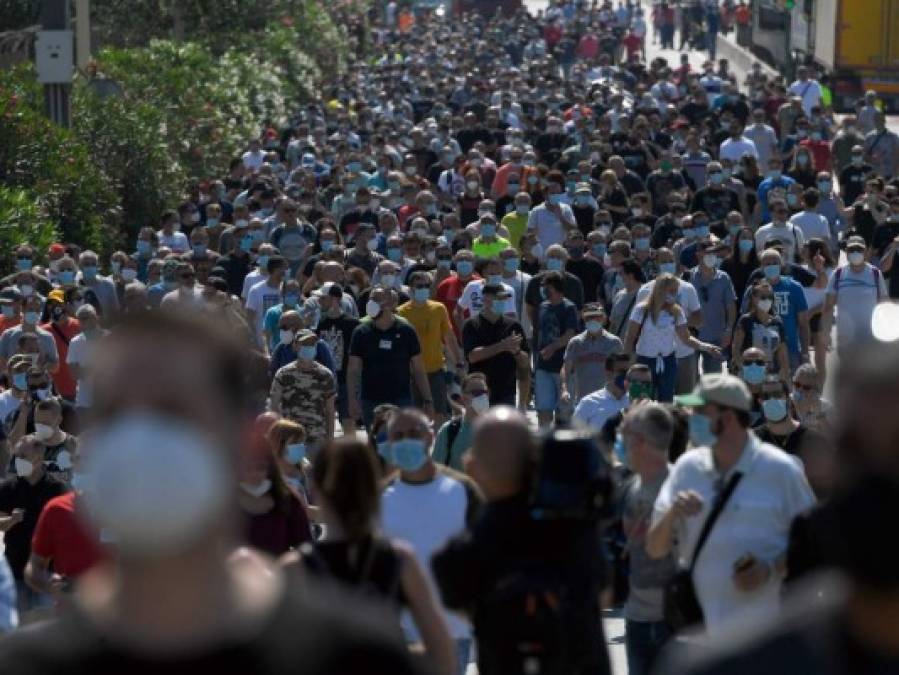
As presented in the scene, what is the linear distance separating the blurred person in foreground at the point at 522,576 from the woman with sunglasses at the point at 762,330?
980 cm

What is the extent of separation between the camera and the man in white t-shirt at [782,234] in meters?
19.1

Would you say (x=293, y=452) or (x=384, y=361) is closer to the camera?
(x=293, y=452)

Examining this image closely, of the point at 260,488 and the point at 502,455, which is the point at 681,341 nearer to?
the point at 260,488

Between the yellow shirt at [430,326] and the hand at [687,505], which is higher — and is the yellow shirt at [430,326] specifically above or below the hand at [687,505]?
below

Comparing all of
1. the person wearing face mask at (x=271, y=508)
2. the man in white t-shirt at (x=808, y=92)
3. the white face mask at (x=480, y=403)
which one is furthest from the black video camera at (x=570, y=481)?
the man in white t-shirt at (x=808, y=92)

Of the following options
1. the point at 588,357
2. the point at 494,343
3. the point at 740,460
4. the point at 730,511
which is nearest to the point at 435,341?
the point at 494,343

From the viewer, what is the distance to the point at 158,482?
238cm

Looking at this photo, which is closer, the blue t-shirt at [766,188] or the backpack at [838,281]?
the backpack at [838,281]

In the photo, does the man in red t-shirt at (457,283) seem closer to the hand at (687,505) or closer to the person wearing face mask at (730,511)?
the person wearing face mask at (730,511)

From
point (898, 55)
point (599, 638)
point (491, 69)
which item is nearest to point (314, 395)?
point (599, 638)

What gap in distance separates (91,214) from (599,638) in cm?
1960

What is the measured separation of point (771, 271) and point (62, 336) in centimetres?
507

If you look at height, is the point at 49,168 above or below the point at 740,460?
below

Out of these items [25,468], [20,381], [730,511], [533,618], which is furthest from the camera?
[20,381]
